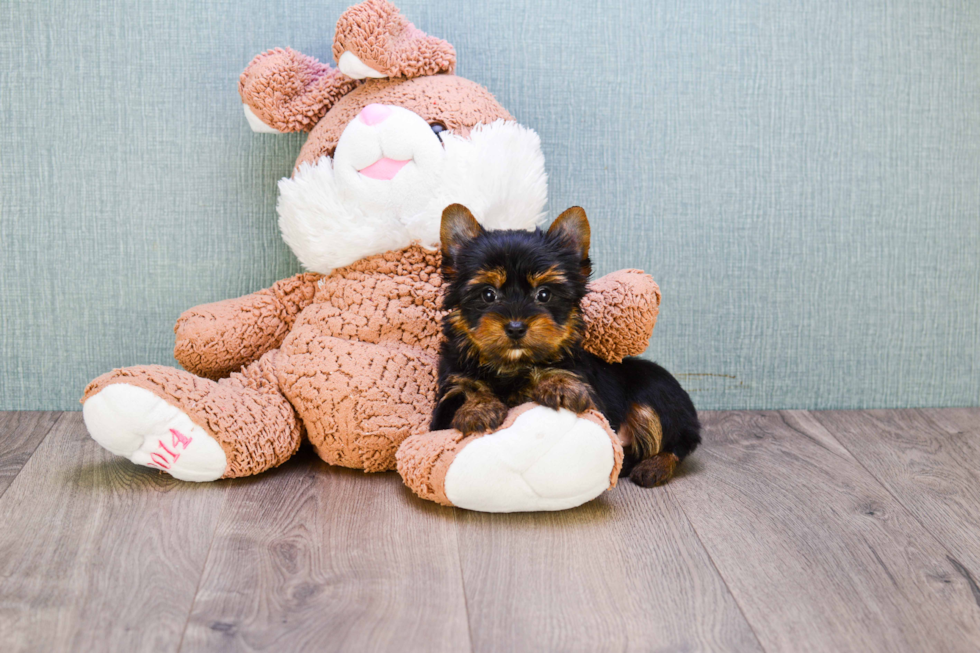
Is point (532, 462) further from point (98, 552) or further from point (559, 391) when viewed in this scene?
Answer: point (98, 552)

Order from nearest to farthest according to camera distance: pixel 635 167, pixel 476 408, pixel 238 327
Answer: pixel 476 408 < pixel 238 327 < pixel 635 167

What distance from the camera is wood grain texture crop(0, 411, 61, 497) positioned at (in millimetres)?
1894

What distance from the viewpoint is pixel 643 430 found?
1898 millimetres

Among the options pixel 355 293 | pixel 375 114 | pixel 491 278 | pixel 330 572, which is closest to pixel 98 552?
pixel 330 572

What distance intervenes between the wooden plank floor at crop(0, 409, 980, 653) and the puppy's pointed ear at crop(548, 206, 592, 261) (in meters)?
0.56

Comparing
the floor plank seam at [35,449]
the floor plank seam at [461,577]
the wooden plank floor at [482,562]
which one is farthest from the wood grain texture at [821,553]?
the floor plank seam at [35,449]

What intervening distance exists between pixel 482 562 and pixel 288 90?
1.24m

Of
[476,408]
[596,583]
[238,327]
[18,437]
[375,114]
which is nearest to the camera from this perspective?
[596,583]

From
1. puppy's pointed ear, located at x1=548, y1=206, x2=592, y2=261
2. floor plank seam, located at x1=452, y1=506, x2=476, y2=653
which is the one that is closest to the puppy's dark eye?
puppy's pointed ear, located at x1=548, y1=206, x2=592, y2=261

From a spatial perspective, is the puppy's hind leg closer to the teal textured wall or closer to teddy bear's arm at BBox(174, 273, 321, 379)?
the teal textured wall

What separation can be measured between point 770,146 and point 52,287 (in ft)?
6.74

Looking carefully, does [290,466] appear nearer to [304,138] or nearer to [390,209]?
[390,209]

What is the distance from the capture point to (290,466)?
6.37 feet

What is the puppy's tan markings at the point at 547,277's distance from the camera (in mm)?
1616
